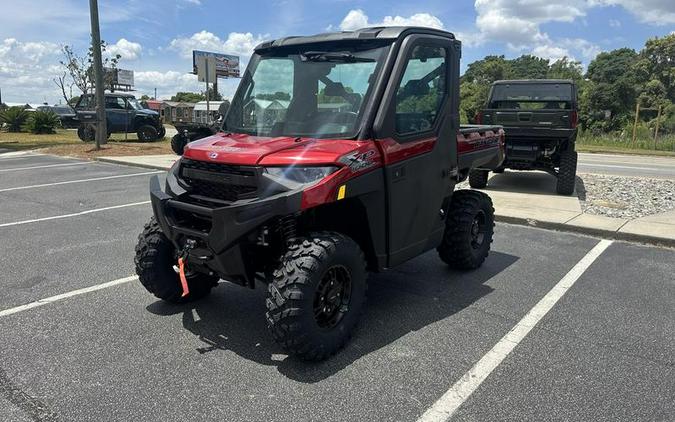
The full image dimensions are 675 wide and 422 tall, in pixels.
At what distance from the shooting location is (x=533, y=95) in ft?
35.7

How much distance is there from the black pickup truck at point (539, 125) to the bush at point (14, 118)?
28023 mm

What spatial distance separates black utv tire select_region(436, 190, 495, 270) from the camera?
4961mm

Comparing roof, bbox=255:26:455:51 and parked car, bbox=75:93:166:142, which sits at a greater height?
roof, bbox=255:26:455:51

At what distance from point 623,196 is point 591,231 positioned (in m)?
3.42

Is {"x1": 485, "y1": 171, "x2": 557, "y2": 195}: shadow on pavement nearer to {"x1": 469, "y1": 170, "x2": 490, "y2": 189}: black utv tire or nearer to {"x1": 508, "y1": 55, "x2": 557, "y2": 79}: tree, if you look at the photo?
{"x1": 469, "y1": 170, "x2": 490, "y2": 189}: black utv tire

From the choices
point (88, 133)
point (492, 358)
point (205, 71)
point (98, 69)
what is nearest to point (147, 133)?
point (88, 133)

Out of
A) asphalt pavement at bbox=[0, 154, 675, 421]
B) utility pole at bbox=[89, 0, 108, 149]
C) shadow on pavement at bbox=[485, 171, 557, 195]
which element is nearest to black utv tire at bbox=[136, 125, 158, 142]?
utility pole at bbox=[89, 0, 108, 149]

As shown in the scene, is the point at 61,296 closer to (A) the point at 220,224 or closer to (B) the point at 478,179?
(A) the point at 220,224

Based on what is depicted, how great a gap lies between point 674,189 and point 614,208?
3.15 metres

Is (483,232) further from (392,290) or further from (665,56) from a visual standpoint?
(665,56)

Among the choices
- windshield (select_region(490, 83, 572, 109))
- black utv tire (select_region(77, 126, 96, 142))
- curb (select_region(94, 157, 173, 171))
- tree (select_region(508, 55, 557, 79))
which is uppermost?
tree (select_region(508, 55, 557, 79))

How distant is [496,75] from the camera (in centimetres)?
8819

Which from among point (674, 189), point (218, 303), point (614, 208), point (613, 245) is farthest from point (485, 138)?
point (674, 189)

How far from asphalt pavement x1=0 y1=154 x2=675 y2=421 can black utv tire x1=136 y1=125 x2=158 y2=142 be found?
17876 millimetres
